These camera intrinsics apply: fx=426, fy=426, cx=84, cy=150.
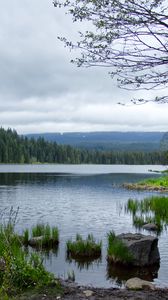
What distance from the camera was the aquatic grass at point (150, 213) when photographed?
97.2 feet

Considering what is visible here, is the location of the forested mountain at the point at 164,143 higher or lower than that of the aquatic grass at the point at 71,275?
higher

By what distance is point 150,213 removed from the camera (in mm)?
35188

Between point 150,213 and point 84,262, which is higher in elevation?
point 84,262

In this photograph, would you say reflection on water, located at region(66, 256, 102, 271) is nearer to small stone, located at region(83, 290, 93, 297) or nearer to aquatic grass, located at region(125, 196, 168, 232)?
small stone, located at region(83, 290, 93, 297)

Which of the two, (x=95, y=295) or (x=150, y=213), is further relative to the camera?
(x=150, y=213)

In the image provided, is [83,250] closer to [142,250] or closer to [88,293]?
[142,250]

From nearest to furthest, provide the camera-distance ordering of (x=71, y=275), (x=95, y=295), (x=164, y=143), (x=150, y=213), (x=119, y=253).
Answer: (x=95, y=295) → (x=164, y=143) → (x=71, y=275) → (x=119, y=253) → (x=150, y=213)

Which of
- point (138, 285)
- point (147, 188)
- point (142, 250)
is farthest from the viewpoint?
point (147, 188)

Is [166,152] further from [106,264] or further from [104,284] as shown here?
[106,264]

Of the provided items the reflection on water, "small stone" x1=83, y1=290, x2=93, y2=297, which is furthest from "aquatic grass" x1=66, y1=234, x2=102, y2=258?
"small stone" x1=83, y1=290, x2=93, y2=297

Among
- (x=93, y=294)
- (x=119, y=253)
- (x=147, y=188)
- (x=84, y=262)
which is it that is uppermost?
(x=93, y=294)

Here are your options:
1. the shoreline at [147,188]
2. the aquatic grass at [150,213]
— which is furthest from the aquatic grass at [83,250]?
the shoreline at [147,188]

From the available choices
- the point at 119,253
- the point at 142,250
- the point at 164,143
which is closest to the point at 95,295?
the point at 164,143

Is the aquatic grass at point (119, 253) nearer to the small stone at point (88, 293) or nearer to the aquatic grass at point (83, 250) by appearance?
the aquatic grass at point (83, 250)
